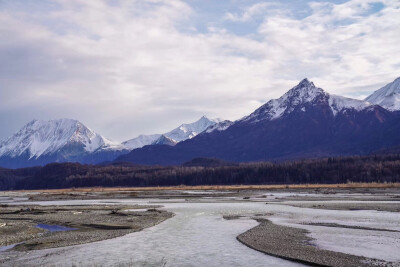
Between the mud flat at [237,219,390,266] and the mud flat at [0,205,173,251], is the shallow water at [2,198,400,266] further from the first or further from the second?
the mud flat at [0,205,173,251]

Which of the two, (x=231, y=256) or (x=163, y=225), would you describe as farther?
(x=163, y=225)

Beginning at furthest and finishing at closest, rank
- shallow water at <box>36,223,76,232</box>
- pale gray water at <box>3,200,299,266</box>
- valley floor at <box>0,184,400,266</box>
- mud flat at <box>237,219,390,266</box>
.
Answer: shallow water at <box>36,223,76,232</box>
valley floor at <box>0,184,400,266</box>
pale gray water at <box>3,200,299,266</box>
mud flat at <box>237,219,390,266</box>

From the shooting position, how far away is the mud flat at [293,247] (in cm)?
3152

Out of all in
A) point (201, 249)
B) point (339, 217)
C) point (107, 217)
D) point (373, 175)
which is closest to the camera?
point (201, 249)

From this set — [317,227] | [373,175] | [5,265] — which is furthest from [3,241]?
[373,175]

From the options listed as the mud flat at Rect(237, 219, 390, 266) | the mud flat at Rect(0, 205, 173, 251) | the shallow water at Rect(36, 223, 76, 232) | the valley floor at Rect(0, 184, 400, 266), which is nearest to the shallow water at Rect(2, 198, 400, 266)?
the valley floor at Rect(0, 184, 400, 266)

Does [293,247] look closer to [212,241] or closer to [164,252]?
[212,241]

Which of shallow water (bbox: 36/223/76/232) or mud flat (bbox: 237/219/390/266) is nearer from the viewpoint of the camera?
mud flat (bbox: 237/219/390/266)

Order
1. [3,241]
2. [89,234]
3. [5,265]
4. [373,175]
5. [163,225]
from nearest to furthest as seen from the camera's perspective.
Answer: [5,265]
[3,241]
[89,234]
[163,225]
[373,175]

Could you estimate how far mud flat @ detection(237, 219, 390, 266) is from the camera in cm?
3152

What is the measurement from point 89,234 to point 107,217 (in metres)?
17.7

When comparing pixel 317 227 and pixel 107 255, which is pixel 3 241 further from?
pixel 317 227

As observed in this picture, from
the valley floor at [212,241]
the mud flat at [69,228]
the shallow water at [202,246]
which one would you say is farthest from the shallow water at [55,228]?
the shallow water at [202,246]

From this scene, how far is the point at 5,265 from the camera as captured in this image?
106 feet
